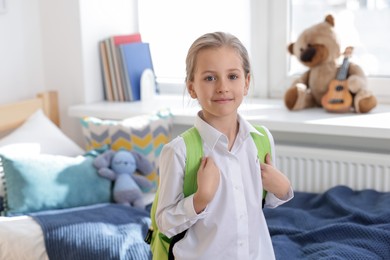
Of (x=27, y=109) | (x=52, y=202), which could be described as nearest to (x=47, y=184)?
(x=52, y=202)

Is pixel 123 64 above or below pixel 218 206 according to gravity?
above

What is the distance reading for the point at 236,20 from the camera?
116 inches

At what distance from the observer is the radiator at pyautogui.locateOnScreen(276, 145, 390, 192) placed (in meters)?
2.45

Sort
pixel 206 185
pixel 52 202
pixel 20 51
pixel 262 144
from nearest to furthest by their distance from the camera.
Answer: pixel 206 185
pixel 262 144
pixel 52 202
pixel 20 51

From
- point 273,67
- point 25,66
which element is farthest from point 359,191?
point 25,66

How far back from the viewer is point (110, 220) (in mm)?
2305

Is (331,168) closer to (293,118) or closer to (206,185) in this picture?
(293,118)

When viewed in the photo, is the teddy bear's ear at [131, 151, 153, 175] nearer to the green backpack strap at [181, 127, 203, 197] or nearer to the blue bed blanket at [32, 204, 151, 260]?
the blue bed blanket at [32, 204, 151, 260]

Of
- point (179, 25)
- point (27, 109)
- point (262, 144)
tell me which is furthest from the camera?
point (179, 25)

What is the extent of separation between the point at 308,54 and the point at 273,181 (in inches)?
48.2

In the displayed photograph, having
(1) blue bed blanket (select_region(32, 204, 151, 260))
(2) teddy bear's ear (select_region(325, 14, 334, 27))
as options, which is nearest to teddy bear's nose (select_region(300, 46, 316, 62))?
(2) teddy bear's ear (select_region(325, 14, 334, 27))

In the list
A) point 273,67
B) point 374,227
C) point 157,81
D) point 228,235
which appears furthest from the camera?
point 157,81

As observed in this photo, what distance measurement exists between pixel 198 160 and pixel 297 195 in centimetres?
112

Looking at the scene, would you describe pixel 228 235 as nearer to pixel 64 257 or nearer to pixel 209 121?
pixel 209 121
